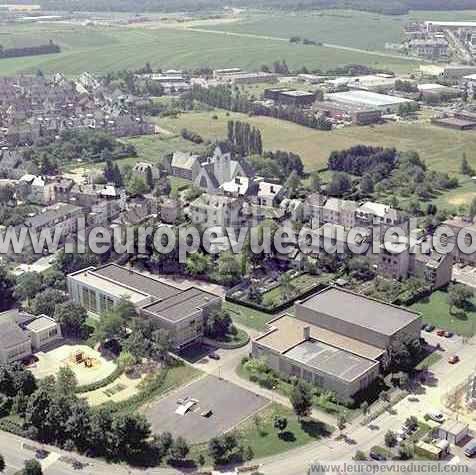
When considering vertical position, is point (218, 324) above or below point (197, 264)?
below

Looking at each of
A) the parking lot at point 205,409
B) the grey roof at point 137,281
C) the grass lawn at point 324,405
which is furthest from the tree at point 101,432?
the grey roof at point 137,281

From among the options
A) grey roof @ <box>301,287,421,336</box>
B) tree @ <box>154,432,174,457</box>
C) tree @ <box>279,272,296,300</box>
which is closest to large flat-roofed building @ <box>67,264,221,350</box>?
tree @ <box>279,272,296,300</box>

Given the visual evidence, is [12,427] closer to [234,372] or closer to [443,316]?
[234,372]

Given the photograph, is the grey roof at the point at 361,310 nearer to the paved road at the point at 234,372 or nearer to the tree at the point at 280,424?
the paved road at the point at 234,372

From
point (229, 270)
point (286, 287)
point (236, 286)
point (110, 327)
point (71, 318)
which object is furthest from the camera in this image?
point (229, 270)

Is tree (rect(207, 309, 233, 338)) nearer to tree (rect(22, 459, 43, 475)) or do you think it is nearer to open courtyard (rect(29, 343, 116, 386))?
open courtyard (rect(29, 343, 116, 386))

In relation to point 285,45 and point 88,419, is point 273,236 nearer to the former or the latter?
point 88,419

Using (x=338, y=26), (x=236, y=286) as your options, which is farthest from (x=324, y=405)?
(x=338, y=26)

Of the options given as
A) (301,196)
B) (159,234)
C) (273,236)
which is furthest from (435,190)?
(159,234)
